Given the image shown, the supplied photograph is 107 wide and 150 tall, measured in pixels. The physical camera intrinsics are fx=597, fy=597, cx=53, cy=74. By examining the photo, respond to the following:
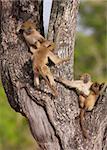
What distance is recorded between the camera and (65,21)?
429 cm

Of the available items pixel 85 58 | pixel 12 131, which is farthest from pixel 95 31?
pixel 12 131

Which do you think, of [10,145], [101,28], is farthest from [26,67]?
[101,28]

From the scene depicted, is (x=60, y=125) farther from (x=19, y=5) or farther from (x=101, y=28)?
(x=101, y=28)

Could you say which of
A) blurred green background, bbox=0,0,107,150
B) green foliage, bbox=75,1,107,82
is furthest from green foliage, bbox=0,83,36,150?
green foliage, bbox=75,1,107,82

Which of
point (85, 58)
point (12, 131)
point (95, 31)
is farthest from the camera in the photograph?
point (95, 31)

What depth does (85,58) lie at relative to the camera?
28859 millimetres

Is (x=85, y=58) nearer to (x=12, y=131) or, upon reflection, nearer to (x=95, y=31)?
(x=95, y=31)

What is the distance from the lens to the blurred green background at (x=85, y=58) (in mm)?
14489

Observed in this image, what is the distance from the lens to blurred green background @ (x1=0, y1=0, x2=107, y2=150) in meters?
14.5

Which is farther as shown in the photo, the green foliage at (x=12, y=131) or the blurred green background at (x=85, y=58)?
the blurred green background at (x=85, y=58)

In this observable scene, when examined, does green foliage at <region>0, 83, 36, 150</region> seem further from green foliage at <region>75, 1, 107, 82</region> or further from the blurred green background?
green foliage at <region>75, 1, 107, 82</region>

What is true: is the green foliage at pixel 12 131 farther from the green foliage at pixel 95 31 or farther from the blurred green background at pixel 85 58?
the green foliage at pixel 95 31

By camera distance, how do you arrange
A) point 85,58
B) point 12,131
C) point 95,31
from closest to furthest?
point 12,131
point 85,58
point 95,31

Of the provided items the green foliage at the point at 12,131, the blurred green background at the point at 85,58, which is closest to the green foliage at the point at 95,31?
the blurred green background at the point at 85,58
